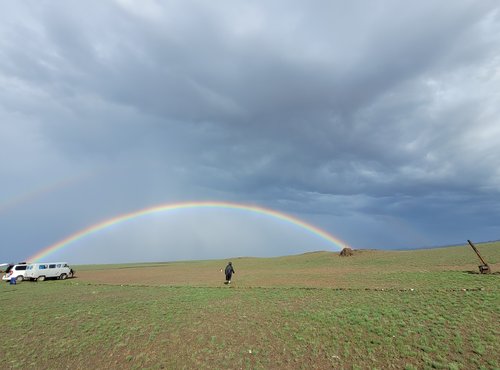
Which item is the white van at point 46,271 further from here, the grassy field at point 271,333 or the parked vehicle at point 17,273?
the grassy field at point 271,333

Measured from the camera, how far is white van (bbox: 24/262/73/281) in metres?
47.4

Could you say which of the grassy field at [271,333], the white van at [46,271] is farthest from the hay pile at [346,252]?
the white van at [46,271]

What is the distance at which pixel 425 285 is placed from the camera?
26141 millimetres

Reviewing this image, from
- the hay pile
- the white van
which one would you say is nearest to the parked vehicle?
the white van

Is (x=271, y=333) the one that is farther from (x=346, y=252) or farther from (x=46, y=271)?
(x=346, y=252)

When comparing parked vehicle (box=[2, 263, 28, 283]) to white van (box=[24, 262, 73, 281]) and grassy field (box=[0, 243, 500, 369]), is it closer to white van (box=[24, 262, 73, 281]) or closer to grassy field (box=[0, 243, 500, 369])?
white van (box=[24, 262, 73, 281])

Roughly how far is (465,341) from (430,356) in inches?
85.4

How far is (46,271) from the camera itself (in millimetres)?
49000

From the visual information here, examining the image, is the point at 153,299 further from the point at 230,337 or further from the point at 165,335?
the point at 230,337

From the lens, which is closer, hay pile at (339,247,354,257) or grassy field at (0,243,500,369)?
grassy field at (0,243,500,369)

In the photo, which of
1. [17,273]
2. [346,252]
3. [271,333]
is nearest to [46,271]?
[17,273]

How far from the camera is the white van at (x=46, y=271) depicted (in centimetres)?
4738

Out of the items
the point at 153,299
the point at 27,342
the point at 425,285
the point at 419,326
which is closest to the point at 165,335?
the point at 27,342

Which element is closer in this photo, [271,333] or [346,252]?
[271,333]
